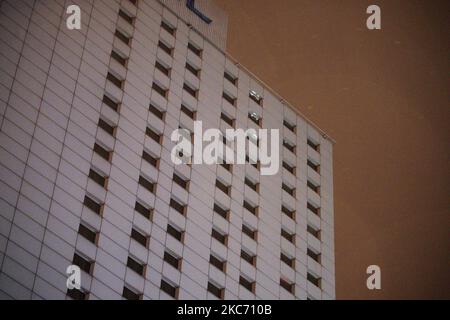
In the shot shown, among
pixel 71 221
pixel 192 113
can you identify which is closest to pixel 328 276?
pixel 192 113

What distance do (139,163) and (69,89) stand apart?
5911 mm

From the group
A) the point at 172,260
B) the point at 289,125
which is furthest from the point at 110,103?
the point at 289,125

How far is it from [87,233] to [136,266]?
11.3 ft

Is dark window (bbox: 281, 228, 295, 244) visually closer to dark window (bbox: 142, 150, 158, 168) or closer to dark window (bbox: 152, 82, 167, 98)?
dark window (bbox: 142, 150, 158, 168)

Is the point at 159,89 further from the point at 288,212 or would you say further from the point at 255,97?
the point at 288,212

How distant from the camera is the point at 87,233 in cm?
4391

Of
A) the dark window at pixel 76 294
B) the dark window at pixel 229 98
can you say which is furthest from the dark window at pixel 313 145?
the dark window at pixel 76 294

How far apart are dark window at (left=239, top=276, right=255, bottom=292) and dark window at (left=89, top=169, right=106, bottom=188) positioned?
11.3 m

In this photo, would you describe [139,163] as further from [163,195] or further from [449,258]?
[449,258]

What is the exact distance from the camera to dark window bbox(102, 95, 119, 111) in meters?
50.3

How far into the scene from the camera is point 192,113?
56125 millimetres

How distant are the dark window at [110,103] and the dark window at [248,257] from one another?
12.2m

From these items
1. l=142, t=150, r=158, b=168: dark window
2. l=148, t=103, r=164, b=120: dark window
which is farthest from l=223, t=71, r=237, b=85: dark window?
l=142, t=150, r=158, b=168: dark window
